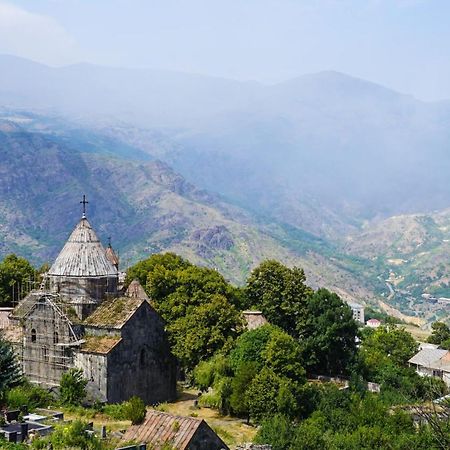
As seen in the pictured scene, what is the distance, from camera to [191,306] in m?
57.0

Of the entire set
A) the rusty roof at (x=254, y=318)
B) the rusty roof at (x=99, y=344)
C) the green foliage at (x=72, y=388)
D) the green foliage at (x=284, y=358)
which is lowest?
the green foliage at (x=72, y=388)

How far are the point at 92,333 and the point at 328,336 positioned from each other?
1844cm

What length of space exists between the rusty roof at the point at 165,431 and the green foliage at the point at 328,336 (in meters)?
27.4

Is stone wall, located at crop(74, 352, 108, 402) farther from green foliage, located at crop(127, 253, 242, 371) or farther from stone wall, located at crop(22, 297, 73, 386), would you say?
green foliage, located at crop(127, 253, 242, 371)

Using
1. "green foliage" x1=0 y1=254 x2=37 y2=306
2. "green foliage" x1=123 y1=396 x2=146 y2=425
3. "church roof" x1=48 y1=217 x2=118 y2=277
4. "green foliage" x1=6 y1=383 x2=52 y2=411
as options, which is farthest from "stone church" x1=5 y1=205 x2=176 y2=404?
"green foliage" x1=123 y1=396 x2=146 y2=425

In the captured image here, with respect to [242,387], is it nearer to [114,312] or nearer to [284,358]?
[284,358]

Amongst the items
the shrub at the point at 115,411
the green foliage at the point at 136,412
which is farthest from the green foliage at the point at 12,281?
the green foliage at the point at 136,412

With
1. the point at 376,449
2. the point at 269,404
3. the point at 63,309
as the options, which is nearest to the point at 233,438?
the point at 269,404

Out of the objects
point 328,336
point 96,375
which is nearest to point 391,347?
point 328,336

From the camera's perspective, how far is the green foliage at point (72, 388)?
47.9m

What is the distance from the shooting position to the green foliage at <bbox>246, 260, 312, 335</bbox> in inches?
2480

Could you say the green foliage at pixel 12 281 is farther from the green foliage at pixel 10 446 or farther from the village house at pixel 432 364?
the village house at pixel 432 364

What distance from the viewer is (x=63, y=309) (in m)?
50.8

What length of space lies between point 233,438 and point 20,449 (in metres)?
16.6
